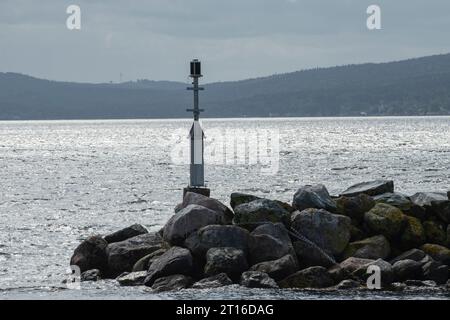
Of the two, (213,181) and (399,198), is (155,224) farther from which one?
(213,181)

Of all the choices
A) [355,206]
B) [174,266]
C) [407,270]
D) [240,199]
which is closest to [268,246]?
[174,266]

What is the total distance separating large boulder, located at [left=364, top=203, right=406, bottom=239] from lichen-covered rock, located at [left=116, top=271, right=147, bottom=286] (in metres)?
5.92

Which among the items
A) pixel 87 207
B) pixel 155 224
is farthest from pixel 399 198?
pixel 87 207

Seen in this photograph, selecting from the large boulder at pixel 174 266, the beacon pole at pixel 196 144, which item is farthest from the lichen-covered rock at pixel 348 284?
the beacon pole at pixel 196 144

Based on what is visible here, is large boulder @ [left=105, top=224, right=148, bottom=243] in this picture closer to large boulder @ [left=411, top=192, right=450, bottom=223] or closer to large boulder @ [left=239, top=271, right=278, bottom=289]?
large boulder @ [left=239, top=271, right=278, bottom=289]

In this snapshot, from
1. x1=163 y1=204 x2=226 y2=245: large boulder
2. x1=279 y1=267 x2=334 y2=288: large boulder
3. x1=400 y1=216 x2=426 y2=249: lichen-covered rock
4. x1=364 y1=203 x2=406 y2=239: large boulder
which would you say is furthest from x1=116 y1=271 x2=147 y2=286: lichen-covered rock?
x1=400 y1=216 x2=426 y2=249: lichen-covered rock

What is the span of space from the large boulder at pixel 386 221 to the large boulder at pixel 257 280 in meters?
3.66

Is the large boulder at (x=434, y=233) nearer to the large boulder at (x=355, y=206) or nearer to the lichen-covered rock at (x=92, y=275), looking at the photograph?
the large boulder at (x=355, y=206)

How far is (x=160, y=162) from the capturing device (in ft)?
317

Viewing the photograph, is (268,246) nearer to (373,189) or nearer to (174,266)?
(174,266)

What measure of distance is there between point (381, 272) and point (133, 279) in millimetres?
5891

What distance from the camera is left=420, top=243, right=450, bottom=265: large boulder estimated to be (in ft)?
71.7

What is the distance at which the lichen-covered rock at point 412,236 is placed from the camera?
2253 cm
